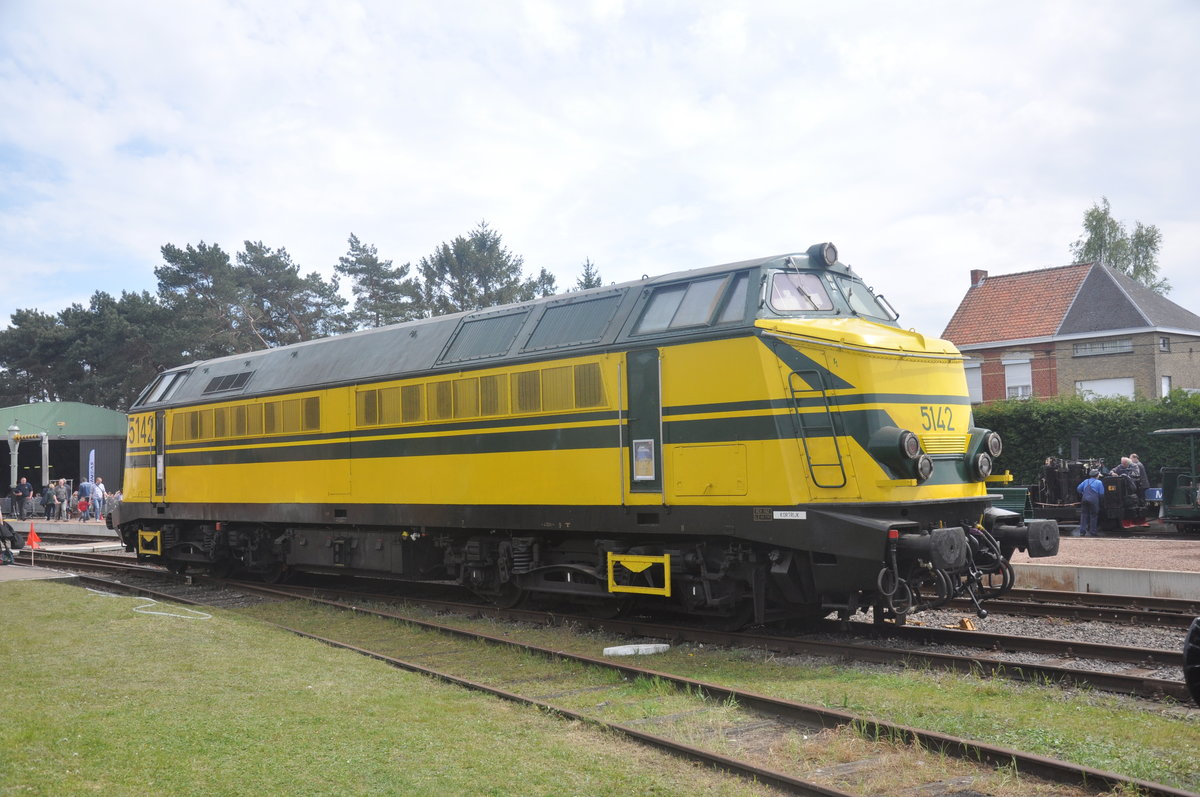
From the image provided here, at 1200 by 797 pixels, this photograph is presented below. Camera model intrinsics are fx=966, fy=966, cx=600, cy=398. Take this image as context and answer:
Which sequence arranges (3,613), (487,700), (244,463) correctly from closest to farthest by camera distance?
(487,700)
(3,613)
(244,463)

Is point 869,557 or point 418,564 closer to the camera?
point 869,557

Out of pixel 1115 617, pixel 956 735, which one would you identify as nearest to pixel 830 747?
pixel 956 735

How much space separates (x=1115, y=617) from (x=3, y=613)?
13.9m

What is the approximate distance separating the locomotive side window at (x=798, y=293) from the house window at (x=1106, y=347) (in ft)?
105

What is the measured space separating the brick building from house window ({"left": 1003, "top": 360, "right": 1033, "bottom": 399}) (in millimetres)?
41

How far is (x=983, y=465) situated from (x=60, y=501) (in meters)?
37.9

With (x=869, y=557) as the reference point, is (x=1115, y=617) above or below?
below

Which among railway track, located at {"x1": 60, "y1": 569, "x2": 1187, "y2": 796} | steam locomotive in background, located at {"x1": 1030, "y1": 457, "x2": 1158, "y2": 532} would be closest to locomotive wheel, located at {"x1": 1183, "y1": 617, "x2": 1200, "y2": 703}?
railway track, located at {"x1": 60, "y1": 569, "x2": 1187, "y2": 796}

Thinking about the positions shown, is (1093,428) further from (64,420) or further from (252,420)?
(64,420)

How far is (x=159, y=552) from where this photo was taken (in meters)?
18.0

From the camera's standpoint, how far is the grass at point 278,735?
5.71 meters

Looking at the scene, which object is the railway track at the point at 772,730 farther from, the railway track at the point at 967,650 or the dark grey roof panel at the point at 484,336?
the dark grey roof panel at the point at 484,336

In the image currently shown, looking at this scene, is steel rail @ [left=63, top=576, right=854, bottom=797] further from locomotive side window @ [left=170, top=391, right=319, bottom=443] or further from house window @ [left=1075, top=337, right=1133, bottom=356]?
house window @ [left=1075, top=337, right=1133, bottom=356]

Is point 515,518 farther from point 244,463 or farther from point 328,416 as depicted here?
point 244,463
